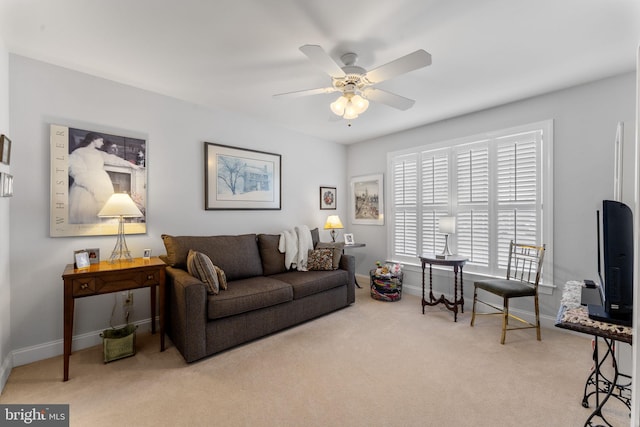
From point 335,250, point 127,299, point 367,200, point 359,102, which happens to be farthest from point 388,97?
point 127,299

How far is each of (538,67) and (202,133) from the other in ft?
11.4

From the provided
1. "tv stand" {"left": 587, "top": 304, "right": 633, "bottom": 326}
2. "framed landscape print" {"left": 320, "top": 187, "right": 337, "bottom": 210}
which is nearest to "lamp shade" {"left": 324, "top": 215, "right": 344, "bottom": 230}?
"framed landscape print" {"left": 320, "top": 187, "right": 337, "bottom": 210}

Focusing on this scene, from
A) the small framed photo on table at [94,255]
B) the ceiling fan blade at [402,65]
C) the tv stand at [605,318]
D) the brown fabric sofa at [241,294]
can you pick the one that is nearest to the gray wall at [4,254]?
the small framed photo on table at [94,255]

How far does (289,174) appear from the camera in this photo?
435 centimetres

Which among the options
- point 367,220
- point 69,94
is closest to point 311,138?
point 367,220

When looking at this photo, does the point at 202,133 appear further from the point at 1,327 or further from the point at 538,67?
the point at 538,67

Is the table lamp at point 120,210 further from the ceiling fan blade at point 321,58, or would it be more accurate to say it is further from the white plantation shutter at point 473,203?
the white plantation shutter at point 473,203

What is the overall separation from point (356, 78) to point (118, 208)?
7.44 ft

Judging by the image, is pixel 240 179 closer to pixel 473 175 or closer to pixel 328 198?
pixel 328 198

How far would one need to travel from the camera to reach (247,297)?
2.62 m

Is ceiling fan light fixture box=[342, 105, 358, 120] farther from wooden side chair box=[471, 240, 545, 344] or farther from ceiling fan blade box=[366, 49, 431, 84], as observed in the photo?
wooden side chair box=[471, 240, 545, 344]

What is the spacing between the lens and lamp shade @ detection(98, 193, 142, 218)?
7.80 ft

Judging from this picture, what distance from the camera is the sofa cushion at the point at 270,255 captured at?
347 centimetres
